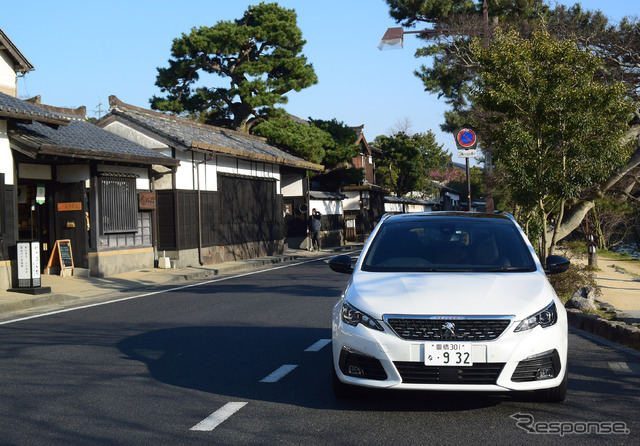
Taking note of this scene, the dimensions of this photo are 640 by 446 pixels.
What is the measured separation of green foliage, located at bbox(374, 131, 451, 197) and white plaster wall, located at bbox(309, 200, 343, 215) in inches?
619

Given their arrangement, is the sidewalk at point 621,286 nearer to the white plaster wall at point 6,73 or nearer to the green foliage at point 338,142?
the green foliage at point 338,142

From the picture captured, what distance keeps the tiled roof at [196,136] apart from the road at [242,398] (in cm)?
1399

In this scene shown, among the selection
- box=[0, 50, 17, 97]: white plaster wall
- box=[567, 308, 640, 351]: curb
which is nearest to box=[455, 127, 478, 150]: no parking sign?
box=[567, 308, 640, 351]: curb

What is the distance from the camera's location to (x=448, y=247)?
250 inches

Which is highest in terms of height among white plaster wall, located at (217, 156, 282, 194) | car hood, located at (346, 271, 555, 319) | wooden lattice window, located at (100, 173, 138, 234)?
white plaster wall, located at (217, 156, 282, 194)

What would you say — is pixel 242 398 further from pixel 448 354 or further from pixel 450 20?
pixel 450 20

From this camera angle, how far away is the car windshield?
5.93m

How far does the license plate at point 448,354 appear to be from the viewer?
473 centimetres

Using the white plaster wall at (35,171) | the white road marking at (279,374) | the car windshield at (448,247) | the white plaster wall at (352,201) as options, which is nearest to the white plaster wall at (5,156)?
the white plaster wall at (35,171)

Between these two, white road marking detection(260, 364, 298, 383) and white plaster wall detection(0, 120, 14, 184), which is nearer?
white road marking detection(260, 364, 298, 383)

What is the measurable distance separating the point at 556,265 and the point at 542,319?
1453 millimetres

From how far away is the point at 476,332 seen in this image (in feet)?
15.7

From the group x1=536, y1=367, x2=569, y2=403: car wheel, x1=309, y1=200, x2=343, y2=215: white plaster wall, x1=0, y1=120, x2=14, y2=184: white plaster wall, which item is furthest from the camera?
x1=309, y1=200, x2=343, y2=215: white plaster wall

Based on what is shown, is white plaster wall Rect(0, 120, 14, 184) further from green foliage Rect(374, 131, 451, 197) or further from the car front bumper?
green foliage Rect(374, 131, 451, 197)
